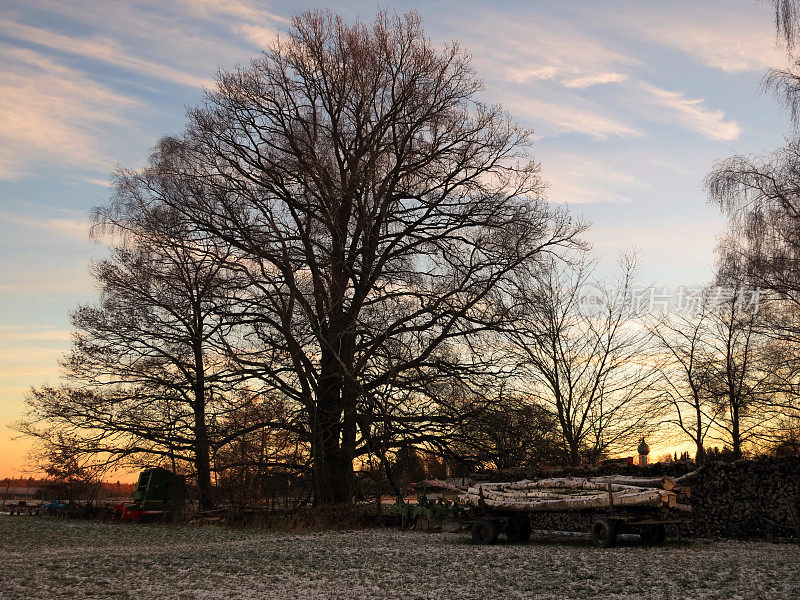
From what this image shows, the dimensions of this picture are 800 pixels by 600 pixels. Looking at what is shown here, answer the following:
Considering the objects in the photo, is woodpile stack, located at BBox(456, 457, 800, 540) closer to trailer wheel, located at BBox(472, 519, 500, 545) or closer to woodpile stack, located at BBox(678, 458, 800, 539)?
woodpile stack, located at BBox(678, 458, 800, 539)

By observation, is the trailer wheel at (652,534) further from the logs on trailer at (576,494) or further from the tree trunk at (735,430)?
the tree trunk at (735,430)

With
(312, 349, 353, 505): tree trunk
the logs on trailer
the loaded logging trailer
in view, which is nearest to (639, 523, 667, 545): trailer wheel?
the loaded logging trailer

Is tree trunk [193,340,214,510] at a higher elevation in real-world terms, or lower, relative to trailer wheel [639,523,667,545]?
higher

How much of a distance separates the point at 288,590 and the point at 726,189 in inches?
544

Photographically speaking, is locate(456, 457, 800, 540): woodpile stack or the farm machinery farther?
the farm machinery

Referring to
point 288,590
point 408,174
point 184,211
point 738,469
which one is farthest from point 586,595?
point 184,211

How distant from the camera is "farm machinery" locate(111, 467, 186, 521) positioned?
2245 cm

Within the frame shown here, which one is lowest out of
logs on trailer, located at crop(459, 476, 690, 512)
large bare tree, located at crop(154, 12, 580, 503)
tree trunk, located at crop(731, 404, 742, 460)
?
logs on trailer, located at crop(459, 476, 690, 512)

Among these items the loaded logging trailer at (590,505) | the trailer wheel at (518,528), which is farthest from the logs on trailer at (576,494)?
the trailer wheel at (518,528)

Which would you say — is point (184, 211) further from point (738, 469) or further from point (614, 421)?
point (614, 421)

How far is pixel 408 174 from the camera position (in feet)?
62.6

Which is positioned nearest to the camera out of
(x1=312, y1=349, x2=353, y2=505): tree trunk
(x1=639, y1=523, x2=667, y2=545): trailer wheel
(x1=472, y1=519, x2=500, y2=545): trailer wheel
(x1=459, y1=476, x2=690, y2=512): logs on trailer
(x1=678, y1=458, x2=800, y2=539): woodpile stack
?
(x1=459, y1=476, x2=690, y2=512): logs on trailer

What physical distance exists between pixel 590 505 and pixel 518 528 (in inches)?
85.0

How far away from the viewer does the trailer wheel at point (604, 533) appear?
41.0 feet
